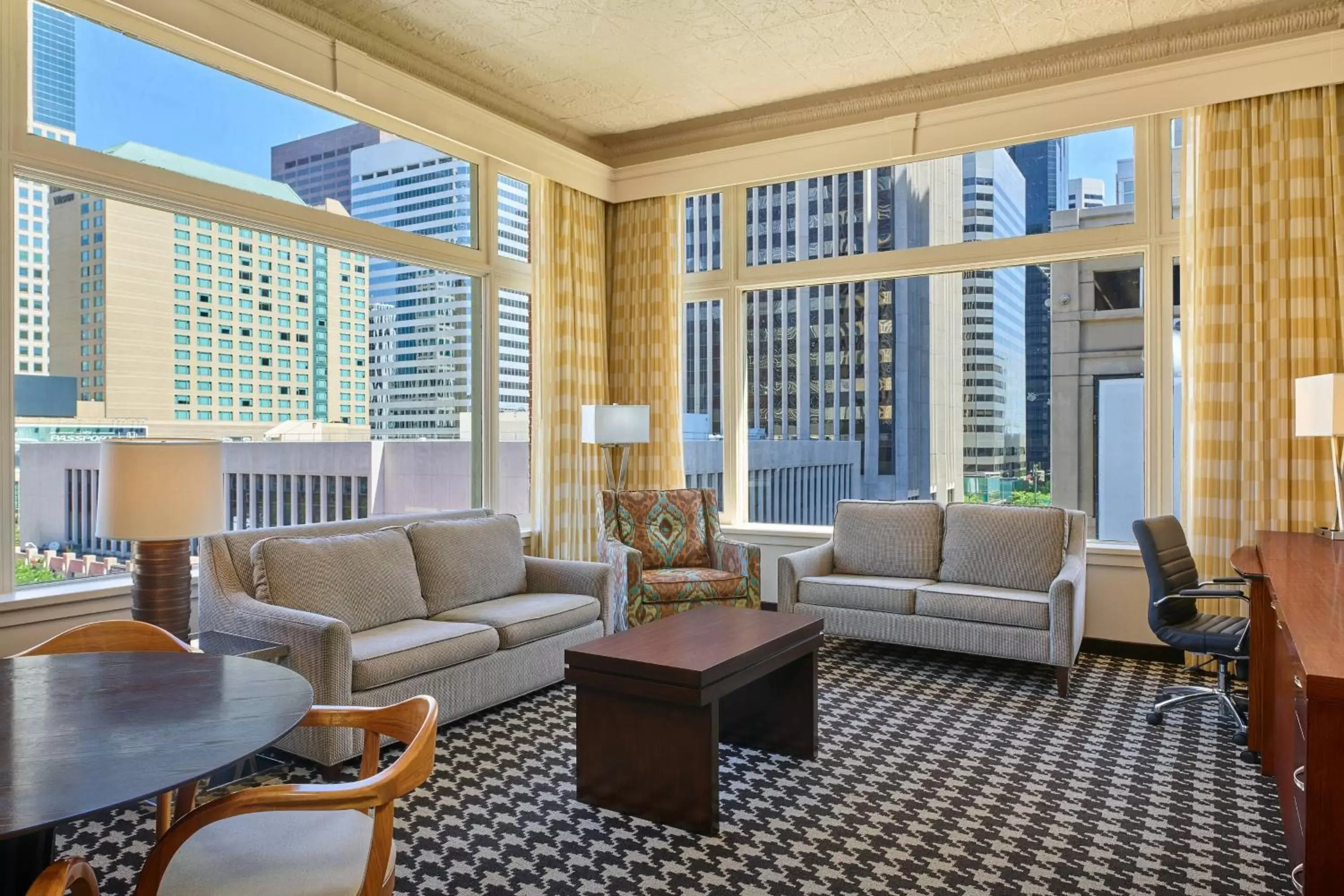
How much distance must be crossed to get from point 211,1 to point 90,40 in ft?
1.73

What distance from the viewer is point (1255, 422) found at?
177 inches

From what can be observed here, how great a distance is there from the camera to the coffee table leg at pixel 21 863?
62.9 inches

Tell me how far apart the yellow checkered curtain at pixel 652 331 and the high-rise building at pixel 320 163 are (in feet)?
7.16

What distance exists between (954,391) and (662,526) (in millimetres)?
2131

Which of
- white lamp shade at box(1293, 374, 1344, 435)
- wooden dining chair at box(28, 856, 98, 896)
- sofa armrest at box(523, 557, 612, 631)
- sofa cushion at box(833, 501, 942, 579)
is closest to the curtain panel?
sofa armrest at box(523, 557, 612, 631)

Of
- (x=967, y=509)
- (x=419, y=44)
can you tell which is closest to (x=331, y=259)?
(x=419, y=44)

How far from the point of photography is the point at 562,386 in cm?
609

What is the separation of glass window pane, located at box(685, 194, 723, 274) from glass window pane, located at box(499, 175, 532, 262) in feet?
4.10

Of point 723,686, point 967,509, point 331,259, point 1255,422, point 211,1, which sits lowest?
point 723,686

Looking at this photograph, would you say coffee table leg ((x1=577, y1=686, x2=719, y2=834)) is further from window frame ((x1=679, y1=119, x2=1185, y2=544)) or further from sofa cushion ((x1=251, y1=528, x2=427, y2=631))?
window frame ((x1=679, y1=119, x2=1185, y2=544))

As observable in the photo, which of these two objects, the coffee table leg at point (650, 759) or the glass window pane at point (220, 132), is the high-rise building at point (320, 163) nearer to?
the glass window pane at point (220, 132)

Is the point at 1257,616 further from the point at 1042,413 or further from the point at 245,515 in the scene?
the point at 245,515

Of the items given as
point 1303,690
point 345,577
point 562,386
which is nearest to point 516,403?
point 562,386

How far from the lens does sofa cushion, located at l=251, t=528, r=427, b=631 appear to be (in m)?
3.57
